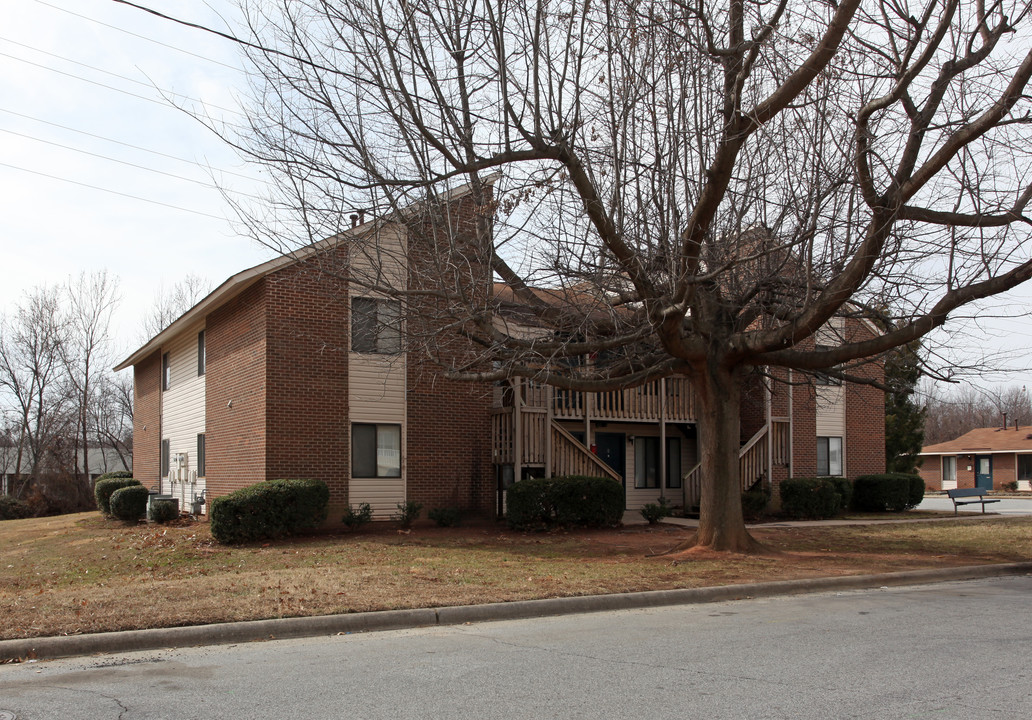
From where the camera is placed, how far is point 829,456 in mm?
26906

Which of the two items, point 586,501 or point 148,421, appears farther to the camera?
point 148,421

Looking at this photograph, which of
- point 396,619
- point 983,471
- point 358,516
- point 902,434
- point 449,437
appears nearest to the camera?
point 396,619

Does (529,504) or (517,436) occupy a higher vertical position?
(517,436)

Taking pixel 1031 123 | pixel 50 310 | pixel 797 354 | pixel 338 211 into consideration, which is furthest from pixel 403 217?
pixel 50 310

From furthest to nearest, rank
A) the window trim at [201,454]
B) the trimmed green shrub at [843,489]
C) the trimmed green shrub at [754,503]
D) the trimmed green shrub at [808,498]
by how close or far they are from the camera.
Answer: the trimmed green shrub at [843,489]
the trimmed green shrub at [808,498]
the trimmed green shrub at [754,503]
the window trim at [201,454]

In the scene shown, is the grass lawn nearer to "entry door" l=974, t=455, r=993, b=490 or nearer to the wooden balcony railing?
the wooden balcony railing

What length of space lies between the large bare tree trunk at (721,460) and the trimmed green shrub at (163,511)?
45.8ft

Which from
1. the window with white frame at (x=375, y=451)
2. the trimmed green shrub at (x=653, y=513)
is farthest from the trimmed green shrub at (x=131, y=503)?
the trimmed green shrub at (x=653, y=513)

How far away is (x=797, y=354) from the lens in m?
13.9

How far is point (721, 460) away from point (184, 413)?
54.0 feet

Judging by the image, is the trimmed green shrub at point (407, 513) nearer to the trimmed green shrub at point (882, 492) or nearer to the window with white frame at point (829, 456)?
the window with white frame at point (829, 456)

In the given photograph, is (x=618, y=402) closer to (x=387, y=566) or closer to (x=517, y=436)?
(x=517, y=436)

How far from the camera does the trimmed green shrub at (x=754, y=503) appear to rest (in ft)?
75.2

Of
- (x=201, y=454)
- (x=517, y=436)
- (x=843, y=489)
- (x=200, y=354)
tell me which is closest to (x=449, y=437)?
(x=517, y=436)
